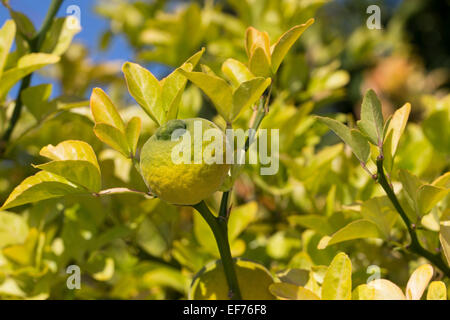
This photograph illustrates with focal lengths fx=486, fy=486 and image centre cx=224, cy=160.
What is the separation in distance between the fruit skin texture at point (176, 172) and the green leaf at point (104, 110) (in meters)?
0.06

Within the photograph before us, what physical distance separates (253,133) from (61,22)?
0.41m

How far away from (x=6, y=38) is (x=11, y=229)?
298 millimetres

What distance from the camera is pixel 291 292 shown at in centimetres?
49

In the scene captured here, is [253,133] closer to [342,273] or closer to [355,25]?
[342,273]

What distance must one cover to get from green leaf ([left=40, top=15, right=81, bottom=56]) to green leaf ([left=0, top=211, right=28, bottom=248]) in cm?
26

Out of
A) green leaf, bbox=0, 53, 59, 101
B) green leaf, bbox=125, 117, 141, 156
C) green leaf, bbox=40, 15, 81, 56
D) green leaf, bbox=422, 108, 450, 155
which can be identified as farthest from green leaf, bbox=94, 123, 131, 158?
green leaf, bbox=422, 108, 450, 155

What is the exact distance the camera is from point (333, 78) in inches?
39.6

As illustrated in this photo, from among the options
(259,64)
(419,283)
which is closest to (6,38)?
(259,64)

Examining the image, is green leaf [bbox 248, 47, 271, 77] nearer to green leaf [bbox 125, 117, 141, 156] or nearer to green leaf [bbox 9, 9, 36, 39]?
green leaf [bbox 125, 117, 141, 156]

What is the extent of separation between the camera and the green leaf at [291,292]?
49 centimetres

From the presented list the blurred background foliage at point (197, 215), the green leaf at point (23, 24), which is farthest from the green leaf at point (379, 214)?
the green leaf at point (23, 24)

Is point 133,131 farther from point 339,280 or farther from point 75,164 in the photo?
point 339,280

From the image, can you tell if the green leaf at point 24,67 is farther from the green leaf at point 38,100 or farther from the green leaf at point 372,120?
the green leaf at point 372,120

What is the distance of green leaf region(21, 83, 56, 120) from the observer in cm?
70
